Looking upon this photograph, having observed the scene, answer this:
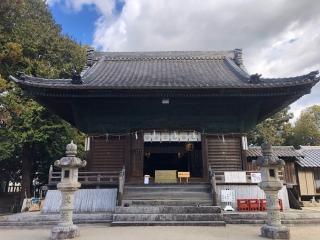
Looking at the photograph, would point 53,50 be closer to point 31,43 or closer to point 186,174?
point 31,43

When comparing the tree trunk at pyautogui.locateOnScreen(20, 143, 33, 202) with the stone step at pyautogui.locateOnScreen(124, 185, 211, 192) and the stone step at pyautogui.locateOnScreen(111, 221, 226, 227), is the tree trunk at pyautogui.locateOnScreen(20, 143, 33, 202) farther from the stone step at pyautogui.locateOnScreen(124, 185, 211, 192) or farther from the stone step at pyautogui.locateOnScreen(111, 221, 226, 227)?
the stone step at pyautogui.locateOnScreen(111, 221, 226, 227)

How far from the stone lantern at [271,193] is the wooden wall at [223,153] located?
5510mm

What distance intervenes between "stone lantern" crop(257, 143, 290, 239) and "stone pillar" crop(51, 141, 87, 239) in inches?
250

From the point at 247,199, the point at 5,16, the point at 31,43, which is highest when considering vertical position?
the point at 5,16

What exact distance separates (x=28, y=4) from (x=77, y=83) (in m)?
20.6

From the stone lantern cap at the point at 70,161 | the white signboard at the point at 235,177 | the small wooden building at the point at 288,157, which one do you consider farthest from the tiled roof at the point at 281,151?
the stone lantern cap at the point at 70,161

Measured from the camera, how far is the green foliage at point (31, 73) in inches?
895

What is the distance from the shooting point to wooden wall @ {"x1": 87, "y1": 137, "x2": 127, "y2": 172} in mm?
16281

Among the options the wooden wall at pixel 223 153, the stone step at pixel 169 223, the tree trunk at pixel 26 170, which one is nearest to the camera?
the stone step at pixel 169 223

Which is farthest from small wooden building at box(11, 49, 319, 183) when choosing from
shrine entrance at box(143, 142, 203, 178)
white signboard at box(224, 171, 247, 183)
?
shrine entrance at box(143, 142, 203, 178)

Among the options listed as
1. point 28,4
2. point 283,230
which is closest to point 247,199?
point 283,230

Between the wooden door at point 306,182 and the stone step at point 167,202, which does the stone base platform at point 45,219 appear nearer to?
the stone step at point 167,202

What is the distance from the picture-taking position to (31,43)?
88.3 ft

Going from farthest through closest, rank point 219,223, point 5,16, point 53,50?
point 53,50
point 5,16
point 219,223
